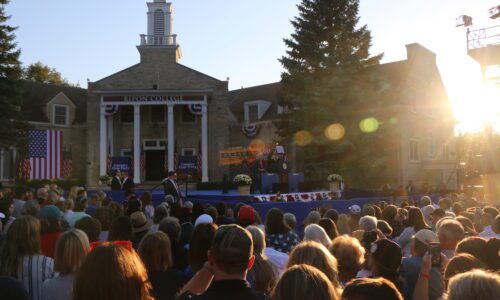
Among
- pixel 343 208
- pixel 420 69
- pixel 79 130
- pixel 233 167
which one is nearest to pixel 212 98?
pixel 233 167

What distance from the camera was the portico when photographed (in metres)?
32.5

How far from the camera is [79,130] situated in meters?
35.3

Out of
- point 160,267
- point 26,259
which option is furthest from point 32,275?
point 160,267

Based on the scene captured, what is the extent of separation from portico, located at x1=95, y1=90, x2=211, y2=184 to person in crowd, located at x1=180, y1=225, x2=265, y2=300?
2951cm

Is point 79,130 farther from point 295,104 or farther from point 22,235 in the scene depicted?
point 22,235

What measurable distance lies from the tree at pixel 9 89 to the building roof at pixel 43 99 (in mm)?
5415

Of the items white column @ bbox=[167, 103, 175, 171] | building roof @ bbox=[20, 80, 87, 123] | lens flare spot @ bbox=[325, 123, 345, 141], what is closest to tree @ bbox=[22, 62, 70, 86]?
building roof @ bbox=[20, 80, 87, 123]

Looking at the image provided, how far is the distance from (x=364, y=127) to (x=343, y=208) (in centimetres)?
1401

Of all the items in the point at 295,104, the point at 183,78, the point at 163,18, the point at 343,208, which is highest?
the point at 163,18

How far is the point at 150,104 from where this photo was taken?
1319 inches

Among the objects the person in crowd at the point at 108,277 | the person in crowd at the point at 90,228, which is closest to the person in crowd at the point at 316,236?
the person in crowd at the point at 90,228

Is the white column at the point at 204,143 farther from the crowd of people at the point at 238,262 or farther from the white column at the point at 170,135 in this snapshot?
the crowd of people at the point at 238,262

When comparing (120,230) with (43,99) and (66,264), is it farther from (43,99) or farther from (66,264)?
(43,99)

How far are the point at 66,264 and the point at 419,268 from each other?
325 cm
